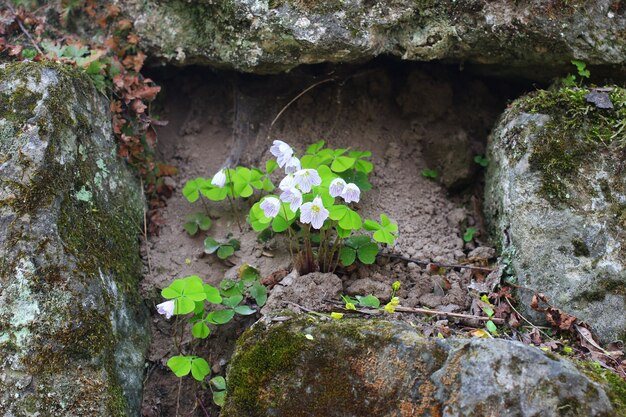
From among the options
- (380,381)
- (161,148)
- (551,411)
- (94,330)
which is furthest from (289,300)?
(161,148)

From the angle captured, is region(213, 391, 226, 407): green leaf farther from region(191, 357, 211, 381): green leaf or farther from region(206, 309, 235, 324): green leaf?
region(206, 309, 235, 324): green leaf

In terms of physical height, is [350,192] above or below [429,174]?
above

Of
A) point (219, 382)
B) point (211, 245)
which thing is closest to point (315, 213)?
point (211, 245)

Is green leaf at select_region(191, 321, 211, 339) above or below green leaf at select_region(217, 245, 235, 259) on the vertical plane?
below

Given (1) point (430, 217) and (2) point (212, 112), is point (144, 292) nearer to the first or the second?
(2) point (212, 112)

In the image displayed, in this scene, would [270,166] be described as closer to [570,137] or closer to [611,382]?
[570,137]

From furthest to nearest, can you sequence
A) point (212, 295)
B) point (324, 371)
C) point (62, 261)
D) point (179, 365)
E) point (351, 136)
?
point (351, 136)
point (212, 295)
point (179, 365)
point (62, 261)
point (324, 371)

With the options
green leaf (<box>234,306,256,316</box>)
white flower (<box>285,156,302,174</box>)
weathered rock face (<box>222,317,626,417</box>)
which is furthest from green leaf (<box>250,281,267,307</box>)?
white flower (<box>285,156,302,174</box>)
